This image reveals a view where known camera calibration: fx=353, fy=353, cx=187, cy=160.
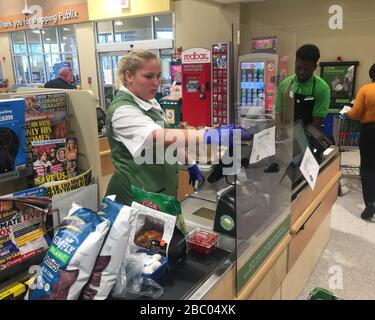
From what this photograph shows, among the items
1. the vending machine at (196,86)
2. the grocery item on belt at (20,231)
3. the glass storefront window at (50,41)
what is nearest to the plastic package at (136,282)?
the grocery item on belt at (20,231)

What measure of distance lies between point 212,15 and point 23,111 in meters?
7.02

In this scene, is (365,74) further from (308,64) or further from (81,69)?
(81,69)

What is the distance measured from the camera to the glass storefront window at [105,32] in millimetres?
9288

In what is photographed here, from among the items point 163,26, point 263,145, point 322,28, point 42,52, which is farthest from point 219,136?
point 42,52

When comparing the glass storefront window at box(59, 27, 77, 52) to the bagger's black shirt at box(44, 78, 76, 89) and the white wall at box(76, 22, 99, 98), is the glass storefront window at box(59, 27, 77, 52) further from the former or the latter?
the bagger's black shirt at box(44, 78, 76, 89)

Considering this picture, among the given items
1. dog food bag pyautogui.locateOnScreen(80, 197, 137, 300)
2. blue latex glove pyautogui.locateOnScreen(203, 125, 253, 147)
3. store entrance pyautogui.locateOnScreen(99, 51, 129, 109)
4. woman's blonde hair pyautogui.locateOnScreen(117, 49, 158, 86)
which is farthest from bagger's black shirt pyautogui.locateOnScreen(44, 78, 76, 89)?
dog food bag pyautogui.locateOnScreen(80, 197, 137, 300)

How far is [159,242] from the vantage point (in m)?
1.23

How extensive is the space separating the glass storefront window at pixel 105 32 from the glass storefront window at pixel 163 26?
1.50 m

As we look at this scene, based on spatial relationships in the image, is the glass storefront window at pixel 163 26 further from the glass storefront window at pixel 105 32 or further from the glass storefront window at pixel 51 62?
the glass storefront window at pixel 51 62

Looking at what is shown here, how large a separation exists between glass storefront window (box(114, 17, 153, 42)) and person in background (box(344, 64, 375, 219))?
5.85m

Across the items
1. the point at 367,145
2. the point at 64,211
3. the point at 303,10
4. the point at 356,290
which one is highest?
the point at 303,10

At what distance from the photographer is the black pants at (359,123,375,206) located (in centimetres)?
403

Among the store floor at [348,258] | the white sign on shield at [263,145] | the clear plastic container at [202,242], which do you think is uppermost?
the white sign on shield at [263,145]
